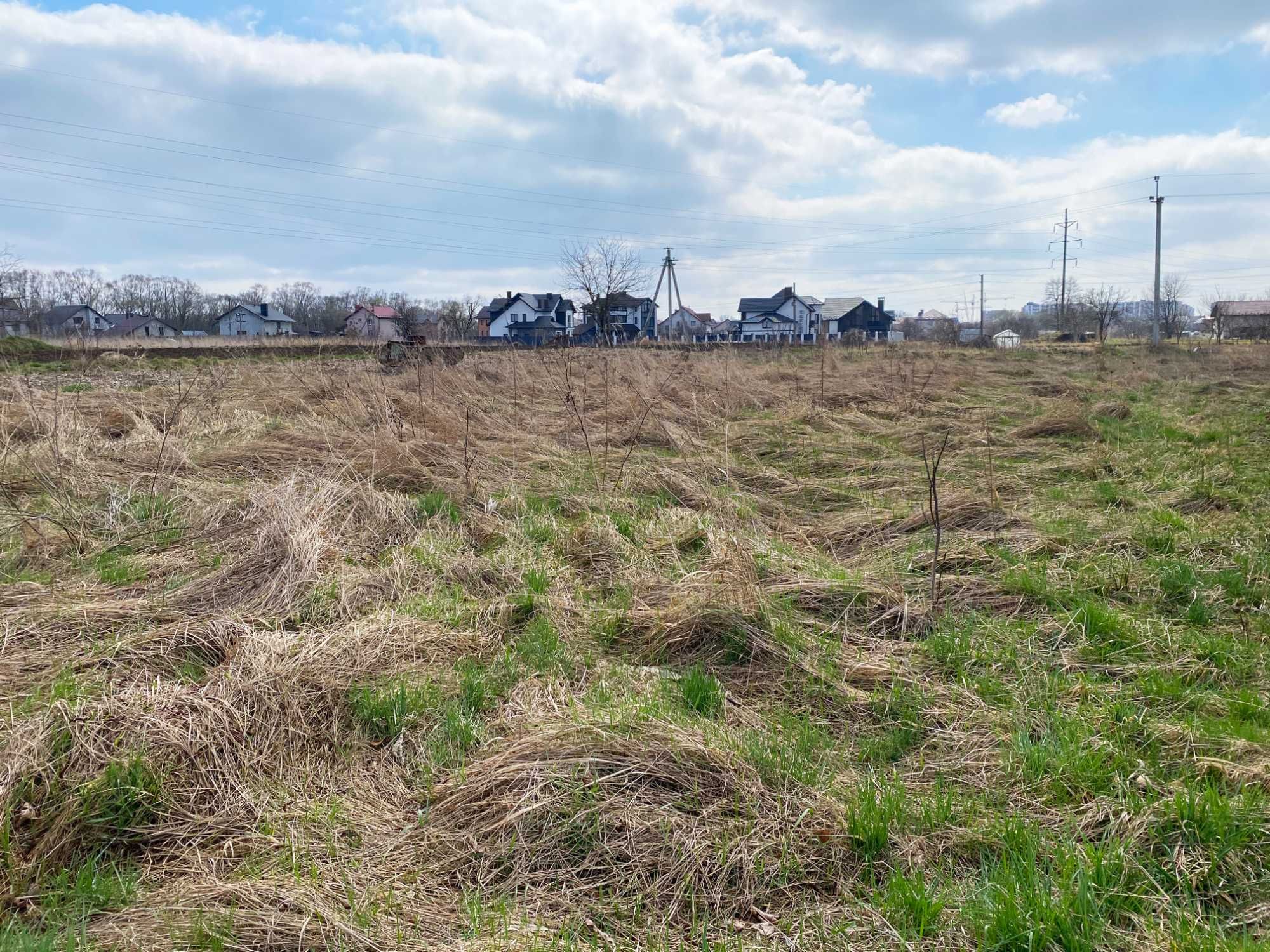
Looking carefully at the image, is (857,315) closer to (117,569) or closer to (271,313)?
(271,313)

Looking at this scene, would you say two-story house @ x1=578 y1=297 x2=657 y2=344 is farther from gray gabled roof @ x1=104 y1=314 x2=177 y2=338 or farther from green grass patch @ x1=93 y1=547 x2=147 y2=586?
gray gabled roof @ x1=104 y1=314 x2=177 y2=338

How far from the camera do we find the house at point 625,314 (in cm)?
4700

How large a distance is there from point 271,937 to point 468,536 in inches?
131

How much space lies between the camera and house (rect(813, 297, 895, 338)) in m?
84.9

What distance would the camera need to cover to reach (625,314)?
75.9 metres

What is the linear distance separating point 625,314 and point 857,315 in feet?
90.4

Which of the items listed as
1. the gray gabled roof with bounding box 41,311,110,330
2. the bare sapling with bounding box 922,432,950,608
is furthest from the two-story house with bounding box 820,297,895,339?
the bare sapling with bounding box 922,432,950,608

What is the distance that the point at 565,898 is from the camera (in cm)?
199

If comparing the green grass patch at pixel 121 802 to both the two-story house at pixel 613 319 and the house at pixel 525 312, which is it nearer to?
the two-story house at pixel 613 319

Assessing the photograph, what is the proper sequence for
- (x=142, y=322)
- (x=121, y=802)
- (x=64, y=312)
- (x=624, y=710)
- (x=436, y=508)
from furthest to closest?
(x=142, y=322) → (x=64, y=312) → (x=436, y=508) → (x=624, y=710) → (x=121, y=802)

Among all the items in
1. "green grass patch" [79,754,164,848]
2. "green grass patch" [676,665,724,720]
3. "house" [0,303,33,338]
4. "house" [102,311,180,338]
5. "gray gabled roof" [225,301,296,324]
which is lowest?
"green grass patch" [676,665,724,720]

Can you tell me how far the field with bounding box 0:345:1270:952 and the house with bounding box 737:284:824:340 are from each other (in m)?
76.6

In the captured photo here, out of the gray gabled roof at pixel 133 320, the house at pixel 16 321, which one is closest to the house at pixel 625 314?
the house at pixel 16 321

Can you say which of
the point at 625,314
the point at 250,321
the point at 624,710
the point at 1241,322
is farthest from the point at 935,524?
the point at 250,321
